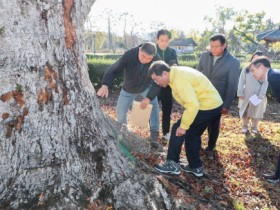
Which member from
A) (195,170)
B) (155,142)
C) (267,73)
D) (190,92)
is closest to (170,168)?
(195,170)

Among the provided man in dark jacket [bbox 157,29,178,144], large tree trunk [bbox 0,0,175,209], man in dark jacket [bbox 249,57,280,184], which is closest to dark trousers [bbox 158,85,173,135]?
man in dark jacket [bbox 157,29,178,144]

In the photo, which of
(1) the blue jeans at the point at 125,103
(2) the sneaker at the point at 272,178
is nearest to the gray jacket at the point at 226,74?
(1) the blue jeans at the point at 125,103

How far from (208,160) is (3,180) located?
3.16 metres

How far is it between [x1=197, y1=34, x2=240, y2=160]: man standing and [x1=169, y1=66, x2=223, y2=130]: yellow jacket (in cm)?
88

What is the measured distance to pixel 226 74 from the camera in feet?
15.7

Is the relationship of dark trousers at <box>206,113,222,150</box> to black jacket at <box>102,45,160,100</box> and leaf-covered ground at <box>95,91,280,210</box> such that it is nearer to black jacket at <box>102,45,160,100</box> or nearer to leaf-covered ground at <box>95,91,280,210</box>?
leaf-covered ground at <box>95,91,280,210</box>

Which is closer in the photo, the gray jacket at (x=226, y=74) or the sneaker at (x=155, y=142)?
the gray jacket at (x=226, y=74)

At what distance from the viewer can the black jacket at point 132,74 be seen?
4642 millimetres

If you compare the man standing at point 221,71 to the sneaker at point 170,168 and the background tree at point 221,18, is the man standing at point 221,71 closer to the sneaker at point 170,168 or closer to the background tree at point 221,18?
the sneaker at point 170,168

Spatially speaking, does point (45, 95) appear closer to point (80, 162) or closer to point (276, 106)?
point (80, 162)

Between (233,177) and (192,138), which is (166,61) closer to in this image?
(192,138)

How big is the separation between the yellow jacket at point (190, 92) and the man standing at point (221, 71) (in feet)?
2.89

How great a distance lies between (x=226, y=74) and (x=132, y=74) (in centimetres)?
137

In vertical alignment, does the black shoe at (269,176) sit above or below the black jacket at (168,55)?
below
